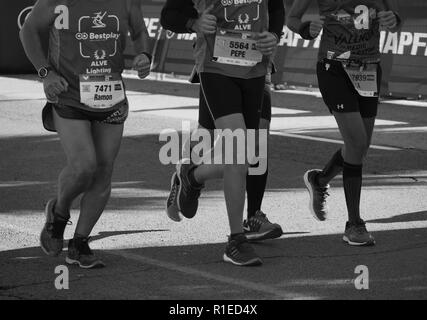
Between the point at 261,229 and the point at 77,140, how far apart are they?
4.92 ft

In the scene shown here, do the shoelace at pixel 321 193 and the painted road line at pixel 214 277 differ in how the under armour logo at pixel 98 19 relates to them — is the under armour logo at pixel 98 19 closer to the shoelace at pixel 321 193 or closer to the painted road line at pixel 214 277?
the painted road line at pixel 214 277

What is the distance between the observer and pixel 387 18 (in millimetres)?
7480

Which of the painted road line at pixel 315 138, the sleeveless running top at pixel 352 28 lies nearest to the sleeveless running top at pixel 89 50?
the sleeveless running top at pixel 352 28

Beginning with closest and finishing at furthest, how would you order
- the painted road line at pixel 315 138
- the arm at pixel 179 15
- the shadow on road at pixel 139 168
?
the arm at pixel 179 15, the shadow on road at pixel 139 168, the painted road line at pixel 315 138

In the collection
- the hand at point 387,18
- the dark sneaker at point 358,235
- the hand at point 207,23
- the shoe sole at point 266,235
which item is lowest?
the shoe sole at point 266,235

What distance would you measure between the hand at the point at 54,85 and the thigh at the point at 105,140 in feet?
1.06

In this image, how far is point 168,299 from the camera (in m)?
5.95

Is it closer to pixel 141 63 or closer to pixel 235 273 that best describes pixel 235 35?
pixel 141 63

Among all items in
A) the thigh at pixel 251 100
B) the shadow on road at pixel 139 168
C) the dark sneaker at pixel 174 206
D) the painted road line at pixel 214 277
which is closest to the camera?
the painted road line at pixel 214 277

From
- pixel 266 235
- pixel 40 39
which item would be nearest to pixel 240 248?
pixel 266 235

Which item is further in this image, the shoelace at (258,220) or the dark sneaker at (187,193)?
the dark sneaker at (187,193)

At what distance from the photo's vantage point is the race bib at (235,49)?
698 centimetres

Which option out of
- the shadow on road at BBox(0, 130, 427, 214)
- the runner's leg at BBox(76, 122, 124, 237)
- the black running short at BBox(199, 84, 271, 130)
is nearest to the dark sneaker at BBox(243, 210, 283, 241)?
the black running short at BBox(199, 84, 271, 130)
